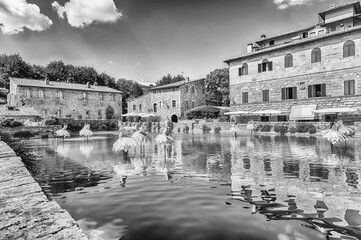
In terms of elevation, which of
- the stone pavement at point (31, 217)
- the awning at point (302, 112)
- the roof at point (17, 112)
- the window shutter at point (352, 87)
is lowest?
the stone pavement at point (31, 217)

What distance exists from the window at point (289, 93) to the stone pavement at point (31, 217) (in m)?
32.4

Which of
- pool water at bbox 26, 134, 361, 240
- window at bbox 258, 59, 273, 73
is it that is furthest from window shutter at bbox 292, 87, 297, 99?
pool water at bbox 26, 134, 361, 240

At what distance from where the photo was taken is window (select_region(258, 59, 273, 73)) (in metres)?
33.0

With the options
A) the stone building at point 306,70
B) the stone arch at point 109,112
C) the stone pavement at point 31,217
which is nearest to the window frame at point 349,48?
the stone building at point 306,70

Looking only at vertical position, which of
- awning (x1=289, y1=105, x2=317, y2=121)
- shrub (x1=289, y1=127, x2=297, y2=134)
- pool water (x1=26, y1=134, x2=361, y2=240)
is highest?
awning (x1=289, y1=105, x2=317, y2=121)

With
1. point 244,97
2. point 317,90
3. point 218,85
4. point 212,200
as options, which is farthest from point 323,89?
point 212,200

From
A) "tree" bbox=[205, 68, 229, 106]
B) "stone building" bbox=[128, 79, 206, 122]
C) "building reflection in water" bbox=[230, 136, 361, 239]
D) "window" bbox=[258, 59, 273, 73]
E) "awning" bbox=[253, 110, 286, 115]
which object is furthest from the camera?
"tree" bbox=[205, 68, 229, 106]

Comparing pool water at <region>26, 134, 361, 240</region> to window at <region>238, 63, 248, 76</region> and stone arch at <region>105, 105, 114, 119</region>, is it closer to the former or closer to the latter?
window at <region>238, 63, 248, 76</region>

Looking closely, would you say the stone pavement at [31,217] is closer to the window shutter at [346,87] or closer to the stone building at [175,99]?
the window shutter at [346,87]

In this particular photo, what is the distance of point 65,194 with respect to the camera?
577 cm

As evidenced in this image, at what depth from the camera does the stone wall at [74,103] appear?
43.8 meters

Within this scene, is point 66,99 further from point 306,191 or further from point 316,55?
point 306,191

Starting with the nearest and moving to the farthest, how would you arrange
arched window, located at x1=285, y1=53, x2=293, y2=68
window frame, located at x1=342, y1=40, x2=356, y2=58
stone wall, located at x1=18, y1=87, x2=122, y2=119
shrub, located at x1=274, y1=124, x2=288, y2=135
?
window frame, located at x1=342, y1=40, x2=356, y2=58 → shrub, located at x1=274, y1=124, x2=288, y2=135 → arched window, located at x1=285, y1=53, x2=293, y2=68 → stone wall, located at x1=18, y1=87, x2=122, y2=119

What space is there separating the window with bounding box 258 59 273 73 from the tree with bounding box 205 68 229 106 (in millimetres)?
15866
